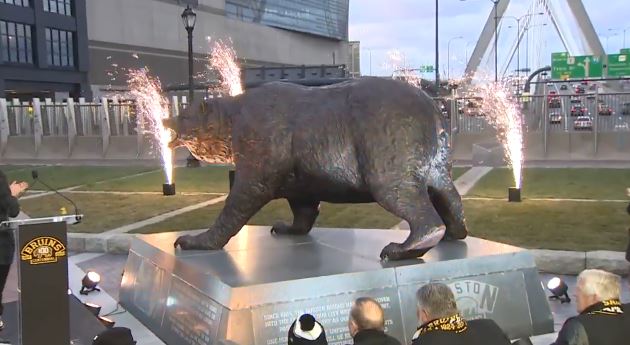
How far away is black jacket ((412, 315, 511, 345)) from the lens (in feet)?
9.78

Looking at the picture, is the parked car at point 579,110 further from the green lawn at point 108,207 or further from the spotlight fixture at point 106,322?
the spotlight fixture at point 106,322

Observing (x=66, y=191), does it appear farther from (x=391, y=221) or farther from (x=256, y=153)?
(x=256, y=153)

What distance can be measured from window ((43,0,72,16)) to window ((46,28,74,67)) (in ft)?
4.33

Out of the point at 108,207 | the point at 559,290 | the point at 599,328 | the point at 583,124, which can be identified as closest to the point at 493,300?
the point at 559,290

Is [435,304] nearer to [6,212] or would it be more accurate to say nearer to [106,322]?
[106,322]

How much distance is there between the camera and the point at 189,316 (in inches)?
209

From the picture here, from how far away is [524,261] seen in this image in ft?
18.5

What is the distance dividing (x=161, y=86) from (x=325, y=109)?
165 ft

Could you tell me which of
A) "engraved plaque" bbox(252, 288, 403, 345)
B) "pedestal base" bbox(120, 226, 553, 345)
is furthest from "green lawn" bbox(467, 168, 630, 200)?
"engraved plaque" bbox(252, 288, 403, 345)

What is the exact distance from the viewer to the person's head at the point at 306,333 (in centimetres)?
360

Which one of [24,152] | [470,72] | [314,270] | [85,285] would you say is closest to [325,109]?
[314,270]

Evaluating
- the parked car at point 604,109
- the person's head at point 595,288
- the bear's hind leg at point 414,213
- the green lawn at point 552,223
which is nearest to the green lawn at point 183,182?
the green lawn at point 552,223

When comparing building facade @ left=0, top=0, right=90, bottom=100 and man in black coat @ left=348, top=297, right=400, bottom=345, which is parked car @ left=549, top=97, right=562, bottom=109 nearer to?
man in black coat @ left=348, top=297, right=400, bottom=345

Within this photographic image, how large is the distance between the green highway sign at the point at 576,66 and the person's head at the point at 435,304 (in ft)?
114
